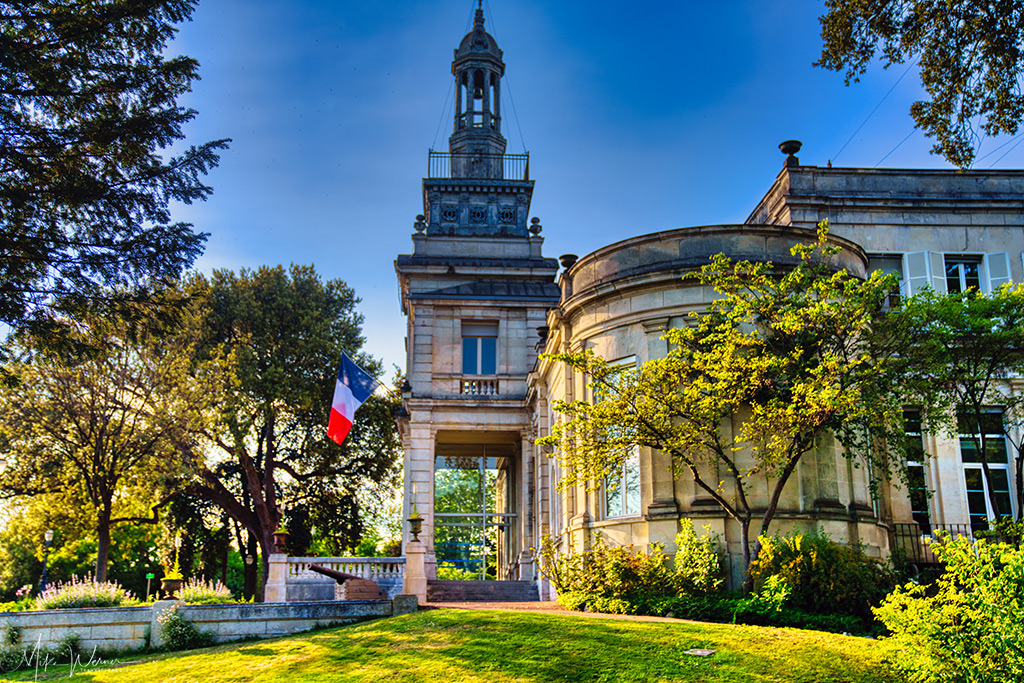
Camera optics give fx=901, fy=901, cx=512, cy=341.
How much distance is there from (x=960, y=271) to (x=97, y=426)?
26005 millimetres

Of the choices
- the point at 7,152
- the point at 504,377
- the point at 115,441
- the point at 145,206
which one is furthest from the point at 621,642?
the point at 115,441

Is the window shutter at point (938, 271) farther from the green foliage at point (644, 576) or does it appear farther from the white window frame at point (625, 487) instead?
the green foliage at point (644, 576)

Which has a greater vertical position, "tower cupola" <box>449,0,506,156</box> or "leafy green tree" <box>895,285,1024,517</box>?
"tower cupola" <box>449,0,506,156</box>

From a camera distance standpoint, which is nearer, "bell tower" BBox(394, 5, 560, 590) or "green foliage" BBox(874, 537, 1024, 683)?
"green foliage" BBox(874, 537, 1024, 683)

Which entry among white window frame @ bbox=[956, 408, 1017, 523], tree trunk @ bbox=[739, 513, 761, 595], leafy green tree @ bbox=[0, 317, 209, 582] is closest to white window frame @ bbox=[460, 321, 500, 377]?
leafy green tree @ bbox=[0, 317, 209, 582]

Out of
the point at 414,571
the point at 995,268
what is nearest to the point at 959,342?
the point at 995,268

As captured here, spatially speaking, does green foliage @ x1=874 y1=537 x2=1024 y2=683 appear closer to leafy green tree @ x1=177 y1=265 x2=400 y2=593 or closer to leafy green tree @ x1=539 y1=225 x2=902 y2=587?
leafy green tree @ x1=539 y1=225 x2=902 y2=587

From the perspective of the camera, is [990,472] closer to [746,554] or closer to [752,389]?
[746,554]

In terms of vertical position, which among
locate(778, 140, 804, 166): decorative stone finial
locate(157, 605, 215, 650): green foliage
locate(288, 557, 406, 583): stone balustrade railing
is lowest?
locate(157, 605, 215, 650): green foliage

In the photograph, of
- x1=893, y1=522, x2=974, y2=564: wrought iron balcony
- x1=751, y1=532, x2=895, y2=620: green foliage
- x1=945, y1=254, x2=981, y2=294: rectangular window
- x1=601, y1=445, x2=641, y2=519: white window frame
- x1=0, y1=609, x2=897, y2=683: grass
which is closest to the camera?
x1=0, y1=609, x2=897, y2=683: grass

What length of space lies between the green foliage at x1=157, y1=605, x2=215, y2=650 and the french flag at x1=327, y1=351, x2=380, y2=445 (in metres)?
10.1

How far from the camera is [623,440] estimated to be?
16.6m

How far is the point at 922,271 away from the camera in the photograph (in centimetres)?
2419

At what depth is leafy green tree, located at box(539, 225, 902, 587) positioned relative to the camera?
1547 centimetres
